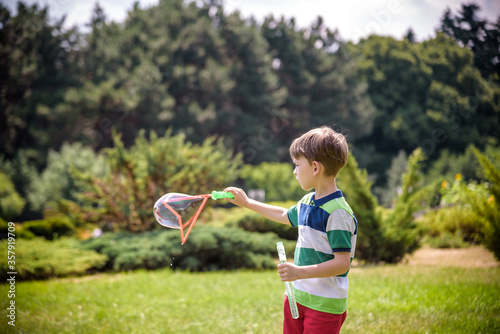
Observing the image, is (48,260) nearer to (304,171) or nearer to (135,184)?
(135,184)

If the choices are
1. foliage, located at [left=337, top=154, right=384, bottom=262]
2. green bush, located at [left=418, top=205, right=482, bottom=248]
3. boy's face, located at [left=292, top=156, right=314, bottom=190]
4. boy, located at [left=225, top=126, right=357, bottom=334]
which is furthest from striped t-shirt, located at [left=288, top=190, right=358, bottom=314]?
green bush, located at [left=418, top=205, right=482, bottom=248]

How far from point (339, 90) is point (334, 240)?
1339 inches

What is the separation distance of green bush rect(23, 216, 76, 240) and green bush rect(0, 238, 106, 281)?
5.17 feet

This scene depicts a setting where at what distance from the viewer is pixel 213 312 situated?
178 inches

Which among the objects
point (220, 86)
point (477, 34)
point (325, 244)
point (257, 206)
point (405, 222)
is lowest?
point (405, 222)

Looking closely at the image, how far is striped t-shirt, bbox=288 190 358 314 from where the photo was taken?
2162 mm

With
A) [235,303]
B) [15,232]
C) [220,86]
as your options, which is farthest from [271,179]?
[235,303]

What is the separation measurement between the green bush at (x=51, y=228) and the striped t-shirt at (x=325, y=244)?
740 cm

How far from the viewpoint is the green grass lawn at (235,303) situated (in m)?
3.86

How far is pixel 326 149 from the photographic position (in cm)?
227

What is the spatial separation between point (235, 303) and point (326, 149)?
10.2ft

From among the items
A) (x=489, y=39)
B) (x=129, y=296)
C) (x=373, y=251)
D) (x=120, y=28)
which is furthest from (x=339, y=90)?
(x=129, y=296)

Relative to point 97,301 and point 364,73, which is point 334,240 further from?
point 364,73

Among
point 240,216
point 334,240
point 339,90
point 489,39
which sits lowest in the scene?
point 240,216
